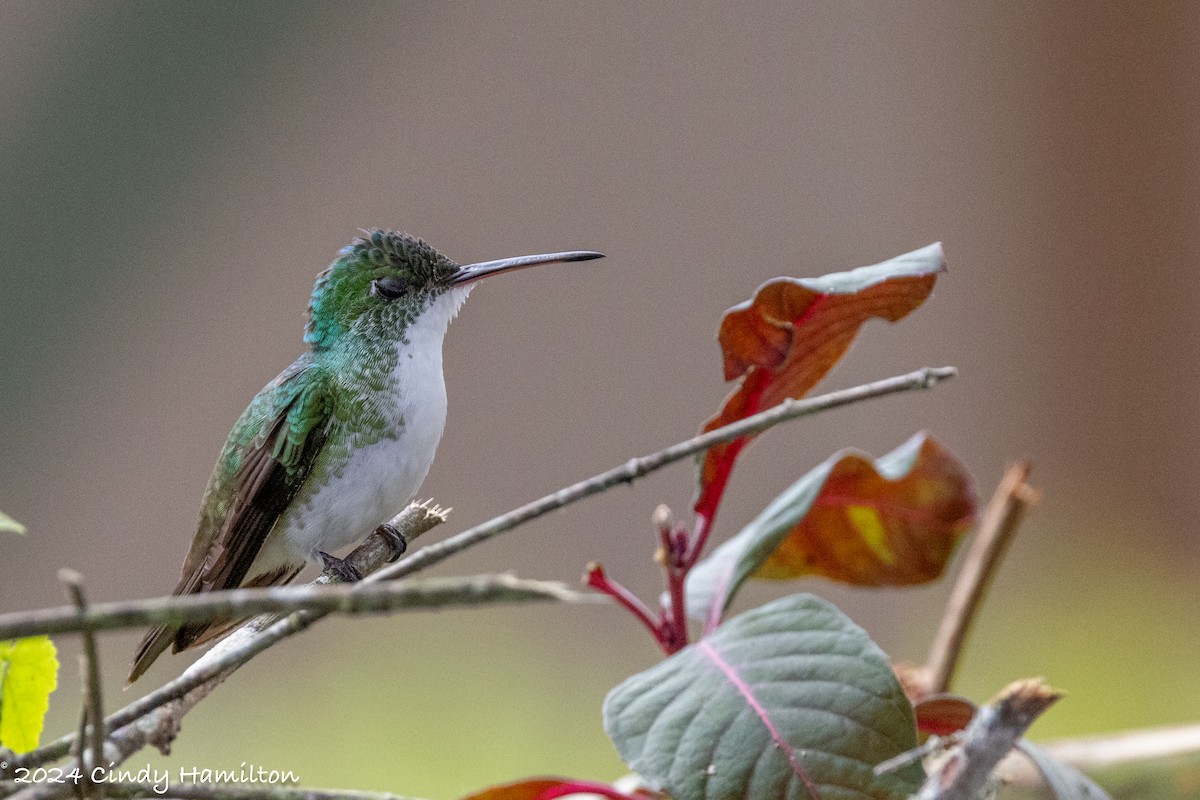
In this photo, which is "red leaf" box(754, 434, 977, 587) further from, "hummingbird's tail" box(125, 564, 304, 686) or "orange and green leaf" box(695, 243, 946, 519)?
"hummingbird's tail" box(125, 564, 304, 686)

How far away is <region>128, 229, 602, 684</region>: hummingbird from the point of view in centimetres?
90

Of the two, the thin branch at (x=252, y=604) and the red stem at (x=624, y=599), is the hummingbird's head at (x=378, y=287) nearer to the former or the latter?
the red stem at (x=624, y=599)

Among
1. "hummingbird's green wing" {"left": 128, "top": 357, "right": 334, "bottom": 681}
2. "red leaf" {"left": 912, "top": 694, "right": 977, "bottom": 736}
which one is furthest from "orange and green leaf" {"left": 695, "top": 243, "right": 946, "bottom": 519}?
"hummingbird's green wing" {"left": 128, "top": 357, "right": 334, "bottom": 681}

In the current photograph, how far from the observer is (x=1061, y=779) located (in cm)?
67

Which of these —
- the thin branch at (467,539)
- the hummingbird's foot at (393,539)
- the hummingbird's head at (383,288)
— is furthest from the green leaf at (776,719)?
the hummingbird's head at (383,288)

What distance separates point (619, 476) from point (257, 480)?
1.89ft

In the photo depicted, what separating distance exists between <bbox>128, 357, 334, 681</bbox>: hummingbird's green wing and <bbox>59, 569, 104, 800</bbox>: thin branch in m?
0.47

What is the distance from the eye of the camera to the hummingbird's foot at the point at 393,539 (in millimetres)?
935

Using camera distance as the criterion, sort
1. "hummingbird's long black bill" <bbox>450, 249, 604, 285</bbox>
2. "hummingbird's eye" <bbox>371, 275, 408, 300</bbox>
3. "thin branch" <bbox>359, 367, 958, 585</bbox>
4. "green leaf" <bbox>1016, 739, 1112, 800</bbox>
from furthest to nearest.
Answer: "hummingbird's eye" <bbox>371, 275, 408, 300</bbox>
"hummingbird's long black bill" <bbox>450, 249, 604, 285</bbox>
"green leaf" <bbox>1016, 739, 1112, 800</bbox>
"thin branch" <bbox>359, 367, 958, 585</bbox>

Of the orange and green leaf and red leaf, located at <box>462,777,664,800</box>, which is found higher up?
the orange and green leaf

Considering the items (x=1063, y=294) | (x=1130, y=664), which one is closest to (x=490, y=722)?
(x=1130, y=664)

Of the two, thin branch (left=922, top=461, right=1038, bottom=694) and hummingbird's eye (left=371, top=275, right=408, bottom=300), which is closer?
thin branch (left=922, top=461, right=1038, bottom=694)

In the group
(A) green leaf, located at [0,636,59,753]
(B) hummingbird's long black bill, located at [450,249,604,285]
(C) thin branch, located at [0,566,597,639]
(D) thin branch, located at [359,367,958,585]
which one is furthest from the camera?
(B) hummingbird's long black bill, located at [450,249,604,285]

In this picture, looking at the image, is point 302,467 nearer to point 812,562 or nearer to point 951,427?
point 812,562
